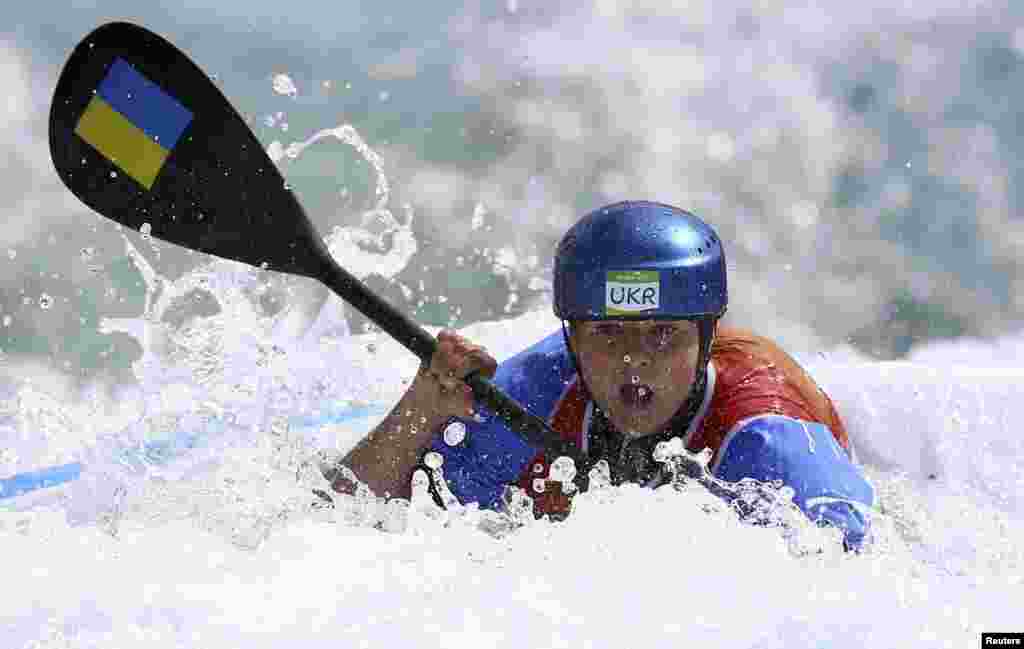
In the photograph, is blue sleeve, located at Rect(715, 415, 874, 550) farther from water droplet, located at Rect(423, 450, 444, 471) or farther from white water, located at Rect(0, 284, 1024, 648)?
water droplet, located at Rect(423, 450, 444, 471)

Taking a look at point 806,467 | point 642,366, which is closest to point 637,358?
point 642,366

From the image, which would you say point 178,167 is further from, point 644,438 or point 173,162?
point 644,438

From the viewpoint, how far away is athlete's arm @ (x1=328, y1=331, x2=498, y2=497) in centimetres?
220

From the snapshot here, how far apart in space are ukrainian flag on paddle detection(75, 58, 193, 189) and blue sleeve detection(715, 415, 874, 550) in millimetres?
1180

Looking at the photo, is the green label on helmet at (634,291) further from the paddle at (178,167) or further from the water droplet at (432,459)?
the water droplet at (432,459)

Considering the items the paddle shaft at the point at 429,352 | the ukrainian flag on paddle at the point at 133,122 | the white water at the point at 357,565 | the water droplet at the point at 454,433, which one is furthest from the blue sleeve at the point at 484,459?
the ukrainian flag on paddle at the point at 133,122

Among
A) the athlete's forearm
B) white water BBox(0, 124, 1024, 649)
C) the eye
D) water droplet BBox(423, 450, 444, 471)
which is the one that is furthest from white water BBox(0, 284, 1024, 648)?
the eye

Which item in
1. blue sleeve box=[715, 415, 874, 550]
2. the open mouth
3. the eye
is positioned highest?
the eye

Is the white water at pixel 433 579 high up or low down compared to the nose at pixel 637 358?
down

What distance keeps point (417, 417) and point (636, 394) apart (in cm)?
41

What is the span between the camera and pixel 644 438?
90.7 inches

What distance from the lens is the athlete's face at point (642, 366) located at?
2.20 m

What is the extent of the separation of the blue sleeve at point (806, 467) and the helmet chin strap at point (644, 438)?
13 cm

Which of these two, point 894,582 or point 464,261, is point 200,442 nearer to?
point 894,582
